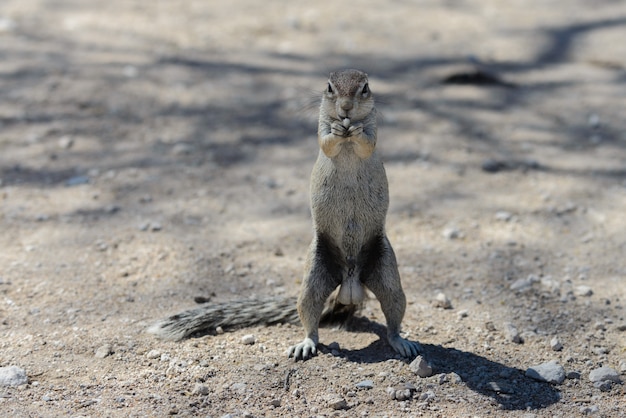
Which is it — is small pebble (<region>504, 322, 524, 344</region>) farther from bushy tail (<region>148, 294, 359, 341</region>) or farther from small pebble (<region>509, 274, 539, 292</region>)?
bushy tail (<region>148, 294, 359, 341</region>)

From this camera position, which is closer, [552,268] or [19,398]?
[19,398]

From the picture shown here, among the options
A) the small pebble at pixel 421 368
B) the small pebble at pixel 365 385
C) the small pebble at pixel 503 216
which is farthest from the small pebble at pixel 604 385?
the small pebble at pixel 503 216

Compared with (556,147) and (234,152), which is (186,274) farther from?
(556,147)

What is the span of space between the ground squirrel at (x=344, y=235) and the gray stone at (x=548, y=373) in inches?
21.3

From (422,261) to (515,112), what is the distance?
8.80 ft

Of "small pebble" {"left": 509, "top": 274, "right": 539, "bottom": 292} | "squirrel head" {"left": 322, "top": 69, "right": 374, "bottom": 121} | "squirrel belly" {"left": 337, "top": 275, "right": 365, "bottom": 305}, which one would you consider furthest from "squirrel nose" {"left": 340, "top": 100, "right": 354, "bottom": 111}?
"small pebble" {"left": 509, "top": 274, "right": 539, "bottom": 292}

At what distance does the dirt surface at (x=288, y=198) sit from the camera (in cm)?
356

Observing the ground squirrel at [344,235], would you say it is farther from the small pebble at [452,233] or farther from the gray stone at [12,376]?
the small pebble at [452,233]

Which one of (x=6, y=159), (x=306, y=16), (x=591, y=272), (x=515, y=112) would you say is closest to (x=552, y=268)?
(x=591, y=272)

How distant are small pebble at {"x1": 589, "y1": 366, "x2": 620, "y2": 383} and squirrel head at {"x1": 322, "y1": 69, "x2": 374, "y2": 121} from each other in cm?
154

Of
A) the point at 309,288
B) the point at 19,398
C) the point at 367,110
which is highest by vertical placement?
the point at 367,110

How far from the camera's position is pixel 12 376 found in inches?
137

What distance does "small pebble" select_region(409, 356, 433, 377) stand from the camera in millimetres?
3551

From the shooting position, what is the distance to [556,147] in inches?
249
